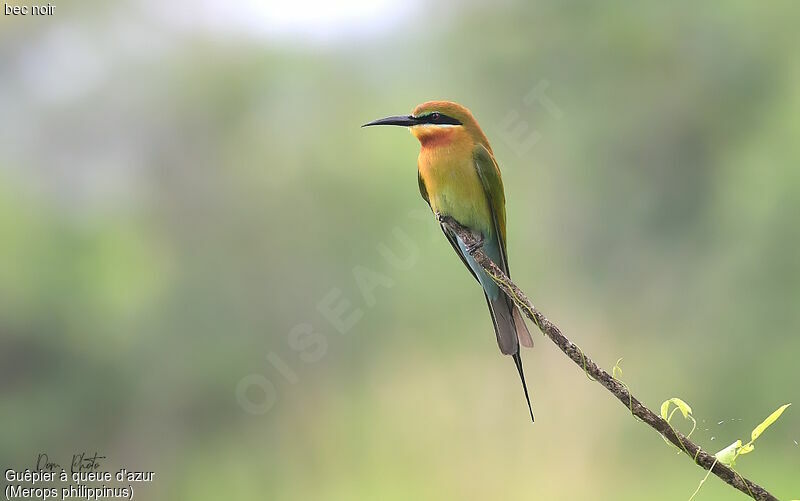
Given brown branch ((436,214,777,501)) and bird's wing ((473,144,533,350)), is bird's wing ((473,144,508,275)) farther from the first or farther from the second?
brown branch ((436,214,777,501))

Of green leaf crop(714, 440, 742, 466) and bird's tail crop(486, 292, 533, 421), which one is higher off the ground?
bird's tail crop(486, 292, 533, 421)

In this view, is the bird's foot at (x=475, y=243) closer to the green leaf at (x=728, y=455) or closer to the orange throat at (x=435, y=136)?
the orange throat at (x=435, y=136)

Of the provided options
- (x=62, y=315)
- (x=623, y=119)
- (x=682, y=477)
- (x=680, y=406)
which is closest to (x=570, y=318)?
(x=682, y=477)

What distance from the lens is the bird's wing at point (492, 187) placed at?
6.70 feet

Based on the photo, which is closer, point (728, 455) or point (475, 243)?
point (728, 455)

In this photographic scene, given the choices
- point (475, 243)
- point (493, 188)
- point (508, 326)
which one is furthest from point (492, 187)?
point (508, 326)

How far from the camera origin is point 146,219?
5887 mm

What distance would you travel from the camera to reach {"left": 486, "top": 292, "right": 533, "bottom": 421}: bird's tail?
66.1 inches

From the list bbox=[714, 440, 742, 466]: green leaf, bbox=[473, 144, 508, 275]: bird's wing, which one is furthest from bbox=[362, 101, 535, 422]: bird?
bbox=[714, 440, 742, 466]: green leaf

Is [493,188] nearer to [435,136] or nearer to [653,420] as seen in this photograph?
[435,136]

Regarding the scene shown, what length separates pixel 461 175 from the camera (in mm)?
2027

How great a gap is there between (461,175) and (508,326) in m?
0.44

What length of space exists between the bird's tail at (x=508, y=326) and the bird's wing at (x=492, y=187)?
218 mm

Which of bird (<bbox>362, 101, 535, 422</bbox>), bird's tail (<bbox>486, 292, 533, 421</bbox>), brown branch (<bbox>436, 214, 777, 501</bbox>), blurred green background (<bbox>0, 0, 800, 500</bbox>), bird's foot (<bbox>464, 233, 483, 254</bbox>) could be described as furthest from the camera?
blurred green background (<bbox>0, 0, 800, 500</bbox>)
